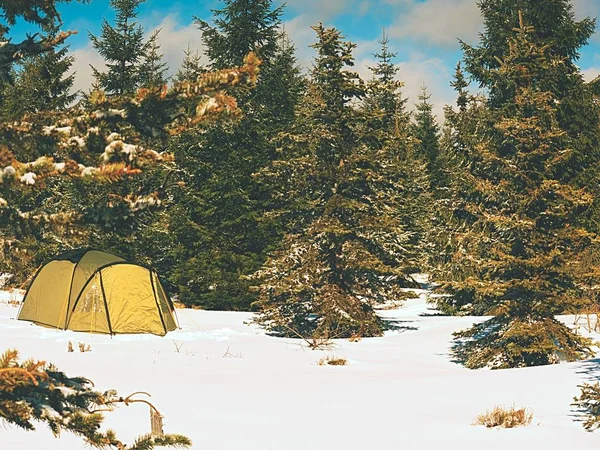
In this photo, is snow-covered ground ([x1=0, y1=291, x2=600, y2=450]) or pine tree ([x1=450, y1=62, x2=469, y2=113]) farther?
pine tree ([x1=450, y1=62, x2=469, y2=113])

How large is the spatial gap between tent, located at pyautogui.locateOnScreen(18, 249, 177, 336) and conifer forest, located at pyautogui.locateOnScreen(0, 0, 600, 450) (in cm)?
109

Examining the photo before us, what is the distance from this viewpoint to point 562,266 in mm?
13562

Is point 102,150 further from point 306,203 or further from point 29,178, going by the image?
point 306,203

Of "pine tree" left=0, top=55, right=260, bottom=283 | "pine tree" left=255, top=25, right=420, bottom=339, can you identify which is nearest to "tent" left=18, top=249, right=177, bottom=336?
"pine tree" left=255, top=25, right=420, bottom=339

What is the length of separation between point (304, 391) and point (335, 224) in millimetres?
7971

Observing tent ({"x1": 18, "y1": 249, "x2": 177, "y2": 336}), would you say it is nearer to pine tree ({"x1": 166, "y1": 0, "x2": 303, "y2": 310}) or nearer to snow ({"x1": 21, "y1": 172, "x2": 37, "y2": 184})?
pine tree ({"x1": 166, "y1": 0, "x2": 303, "y2": 310})

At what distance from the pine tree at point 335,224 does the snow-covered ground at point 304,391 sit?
52.6 inches

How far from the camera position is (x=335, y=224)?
17500 mm

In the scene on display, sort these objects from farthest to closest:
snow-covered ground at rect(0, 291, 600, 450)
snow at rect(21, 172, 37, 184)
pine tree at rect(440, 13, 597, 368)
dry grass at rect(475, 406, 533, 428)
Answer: pine tree at rect(440, 13, 597, 368)
dry grass at rect(475, 406, 533, 428)
snow-covered ground at rect(0, 291, 600, 450)
snow at rect(21, 172, 37, 184)

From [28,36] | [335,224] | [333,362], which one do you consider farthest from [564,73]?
[28,36]

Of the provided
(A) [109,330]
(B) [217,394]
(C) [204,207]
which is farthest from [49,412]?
(C) [204,207]

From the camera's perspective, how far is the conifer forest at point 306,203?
3.99 meters

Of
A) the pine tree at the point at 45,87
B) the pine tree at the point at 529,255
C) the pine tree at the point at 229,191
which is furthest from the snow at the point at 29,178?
the pine tree at the point at 45,87

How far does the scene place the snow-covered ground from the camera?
7277mm
